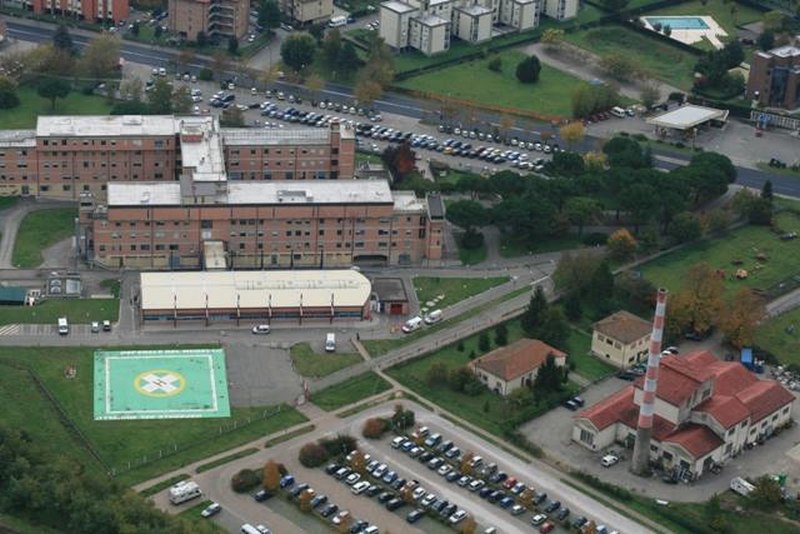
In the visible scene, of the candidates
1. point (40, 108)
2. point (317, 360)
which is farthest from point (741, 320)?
point (40, 108)

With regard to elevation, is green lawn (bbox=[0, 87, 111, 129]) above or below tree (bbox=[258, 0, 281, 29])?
below

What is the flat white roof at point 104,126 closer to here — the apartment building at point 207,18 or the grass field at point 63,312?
the grass field at point 63,312

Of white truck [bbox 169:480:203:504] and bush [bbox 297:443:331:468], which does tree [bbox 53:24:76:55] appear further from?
white truck [bbox 169:480:203:504]

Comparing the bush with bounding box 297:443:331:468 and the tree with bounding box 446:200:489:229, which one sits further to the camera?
the tree with bounding box 446:200:489:229

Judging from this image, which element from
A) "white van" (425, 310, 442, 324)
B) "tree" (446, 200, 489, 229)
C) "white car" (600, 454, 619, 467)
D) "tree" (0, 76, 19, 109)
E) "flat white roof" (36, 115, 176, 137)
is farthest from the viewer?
"tree" (0, 76, 19, 109)

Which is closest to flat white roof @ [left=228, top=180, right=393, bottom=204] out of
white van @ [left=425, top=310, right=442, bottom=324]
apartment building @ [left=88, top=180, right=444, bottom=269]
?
apartment building @ [left=88, top=180, right=444, bottom=269]

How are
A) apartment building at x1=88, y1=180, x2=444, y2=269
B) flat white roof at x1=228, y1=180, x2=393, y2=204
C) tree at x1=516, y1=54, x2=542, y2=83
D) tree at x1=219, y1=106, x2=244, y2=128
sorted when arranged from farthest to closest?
tree at x1=516, y1=54, x2=542, y2=83 < tree at x1=219, y1=106, x2=244, y2=128 < flat white roof at x1=228, y1=180, x2=393, y2=204 < apartment building at x1=88, y1=180, x2=444, y2=269

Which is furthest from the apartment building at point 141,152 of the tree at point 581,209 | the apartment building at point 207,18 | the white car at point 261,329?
the apartment building at point 207,18
